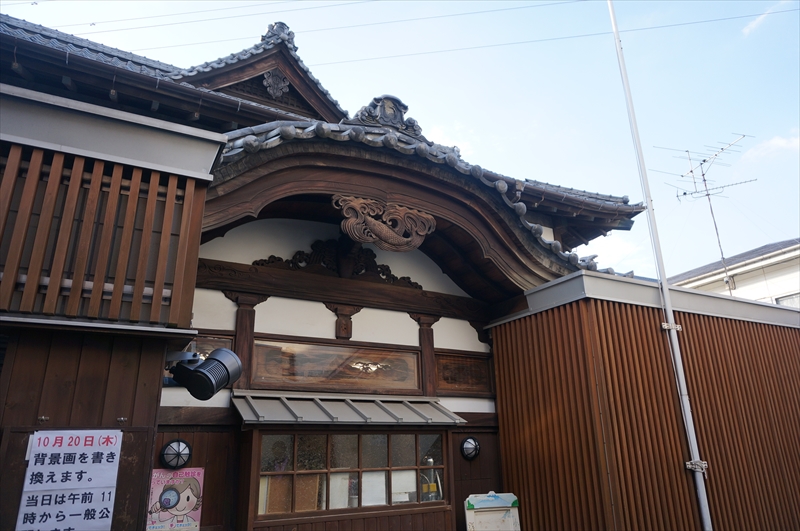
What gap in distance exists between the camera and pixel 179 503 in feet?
20.7

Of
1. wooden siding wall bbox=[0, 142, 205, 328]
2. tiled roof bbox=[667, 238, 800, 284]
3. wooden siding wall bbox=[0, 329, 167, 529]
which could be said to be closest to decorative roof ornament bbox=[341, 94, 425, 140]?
wooden siding wall bbox=[0, 142, 205, 328]

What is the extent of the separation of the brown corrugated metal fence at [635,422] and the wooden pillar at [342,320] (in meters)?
2.52

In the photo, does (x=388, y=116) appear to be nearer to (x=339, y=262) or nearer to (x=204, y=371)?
(x=339, y=262)

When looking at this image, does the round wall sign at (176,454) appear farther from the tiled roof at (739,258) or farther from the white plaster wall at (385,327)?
the tiled roof at (739,258)

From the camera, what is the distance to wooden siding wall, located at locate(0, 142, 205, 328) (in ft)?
15.2

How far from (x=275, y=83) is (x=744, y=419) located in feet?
31.0

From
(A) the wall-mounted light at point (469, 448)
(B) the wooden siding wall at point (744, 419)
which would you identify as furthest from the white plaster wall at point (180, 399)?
(B) the wooden siding wall at point (744, 419)

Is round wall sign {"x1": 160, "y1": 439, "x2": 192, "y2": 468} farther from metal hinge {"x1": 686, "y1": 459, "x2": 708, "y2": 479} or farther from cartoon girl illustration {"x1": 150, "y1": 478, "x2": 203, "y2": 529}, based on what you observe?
metal hinge {"x1": 686, "y1": 459, "x2": 708, "y2": 479}

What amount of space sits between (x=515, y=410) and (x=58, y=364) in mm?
6113

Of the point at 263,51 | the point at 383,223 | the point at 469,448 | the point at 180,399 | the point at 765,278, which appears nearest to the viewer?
the point at 180,399

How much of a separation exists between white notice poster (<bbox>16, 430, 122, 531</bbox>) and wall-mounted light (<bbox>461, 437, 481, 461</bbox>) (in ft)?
16.8

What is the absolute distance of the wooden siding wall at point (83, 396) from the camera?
432 cm

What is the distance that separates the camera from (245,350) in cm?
720

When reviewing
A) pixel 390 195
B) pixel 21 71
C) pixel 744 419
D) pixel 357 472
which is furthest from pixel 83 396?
pixel 744 419
